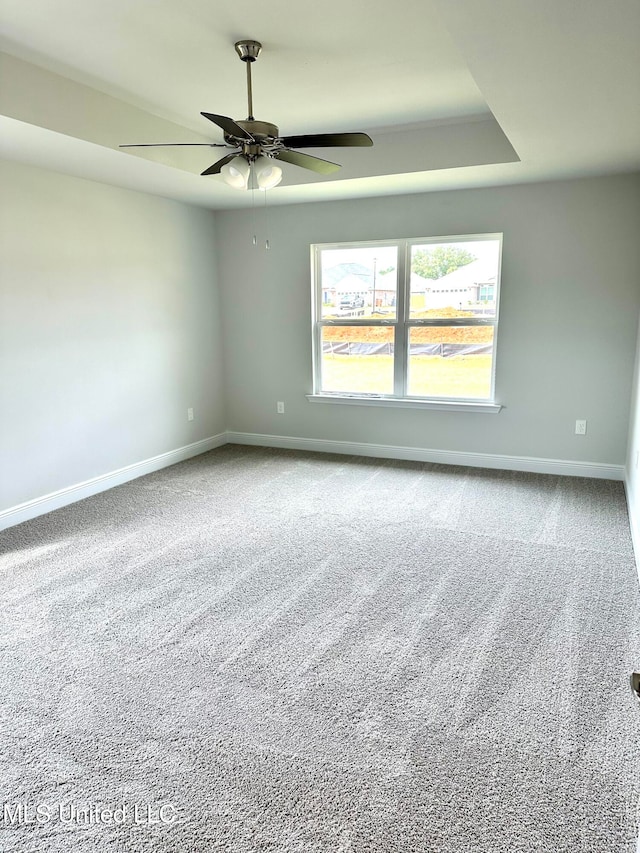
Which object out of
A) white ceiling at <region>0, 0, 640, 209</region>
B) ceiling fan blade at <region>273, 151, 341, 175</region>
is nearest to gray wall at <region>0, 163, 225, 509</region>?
white ceiling at <region>0, 0, 640, 209</region>

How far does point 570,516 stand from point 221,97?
3.37 m

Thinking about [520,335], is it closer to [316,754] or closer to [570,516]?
[570,516]

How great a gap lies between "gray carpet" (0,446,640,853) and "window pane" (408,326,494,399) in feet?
4.35

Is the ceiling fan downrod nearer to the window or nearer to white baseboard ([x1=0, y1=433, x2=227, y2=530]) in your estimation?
the window

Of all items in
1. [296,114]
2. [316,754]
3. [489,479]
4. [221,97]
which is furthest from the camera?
[489,479]

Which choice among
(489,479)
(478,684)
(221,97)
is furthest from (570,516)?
(221,97)

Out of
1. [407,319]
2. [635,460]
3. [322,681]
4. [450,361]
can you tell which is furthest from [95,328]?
[635,460]

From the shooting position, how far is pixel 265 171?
2812 mm

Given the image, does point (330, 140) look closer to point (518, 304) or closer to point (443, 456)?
point (518, 304)

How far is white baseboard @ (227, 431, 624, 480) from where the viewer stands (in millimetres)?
4492

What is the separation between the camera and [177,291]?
504 centimetres

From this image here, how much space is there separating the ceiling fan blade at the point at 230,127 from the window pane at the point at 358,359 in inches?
108

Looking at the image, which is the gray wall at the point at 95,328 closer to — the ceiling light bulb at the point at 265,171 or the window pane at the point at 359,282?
the window pane at the point at 359,282

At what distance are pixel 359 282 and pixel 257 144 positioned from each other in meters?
2.54
